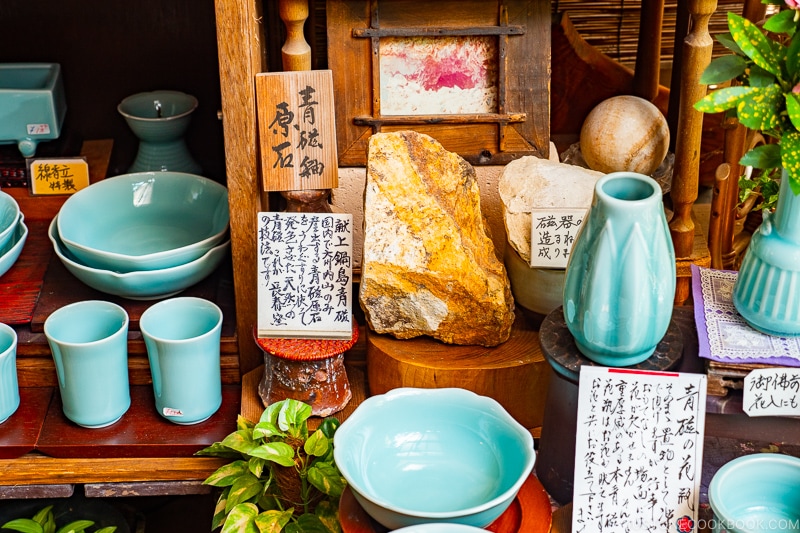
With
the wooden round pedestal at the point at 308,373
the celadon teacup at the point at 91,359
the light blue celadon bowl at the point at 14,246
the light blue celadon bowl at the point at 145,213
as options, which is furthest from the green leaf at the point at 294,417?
the light blue celadon bowl at the point at 14,246

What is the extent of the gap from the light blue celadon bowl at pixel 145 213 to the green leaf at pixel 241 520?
663mm

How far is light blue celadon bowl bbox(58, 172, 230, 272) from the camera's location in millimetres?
2248

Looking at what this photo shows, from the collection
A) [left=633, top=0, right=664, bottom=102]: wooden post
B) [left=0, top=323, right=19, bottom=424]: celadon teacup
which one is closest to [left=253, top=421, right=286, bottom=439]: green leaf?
[left=0, top=323, right=19, bottom=424]: celadon teacup

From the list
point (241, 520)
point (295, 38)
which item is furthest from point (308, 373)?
point (295, 38)

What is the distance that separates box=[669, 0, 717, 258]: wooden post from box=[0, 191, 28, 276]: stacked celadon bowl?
147cm

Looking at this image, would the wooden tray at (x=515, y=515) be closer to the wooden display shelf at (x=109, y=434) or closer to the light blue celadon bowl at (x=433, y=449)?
the light blue celadon bowl at (x=433, y=449)

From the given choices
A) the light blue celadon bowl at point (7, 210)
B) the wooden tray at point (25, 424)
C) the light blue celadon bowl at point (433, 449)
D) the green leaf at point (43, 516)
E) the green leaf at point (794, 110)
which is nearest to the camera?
the green leaf at point (794, 110)

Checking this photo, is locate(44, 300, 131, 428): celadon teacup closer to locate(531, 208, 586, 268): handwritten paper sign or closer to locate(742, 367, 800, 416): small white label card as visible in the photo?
locate(531, 208, 586, 268): handwritten paper sign

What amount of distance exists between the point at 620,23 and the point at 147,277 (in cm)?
150

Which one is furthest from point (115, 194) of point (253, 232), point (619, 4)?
point (619, 4)

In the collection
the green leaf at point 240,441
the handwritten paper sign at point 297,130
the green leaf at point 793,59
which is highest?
the green leaf at point 793,59

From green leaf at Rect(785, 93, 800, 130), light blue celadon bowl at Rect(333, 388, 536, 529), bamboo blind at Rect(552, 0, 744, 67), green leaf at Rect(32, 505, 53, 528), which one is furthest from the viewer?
bamboo blind at Rect(552, 0, 744, 67)

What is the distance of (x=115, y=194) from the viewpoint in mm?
2342

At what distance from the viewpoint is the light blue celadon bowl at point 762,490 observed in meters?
1.54
